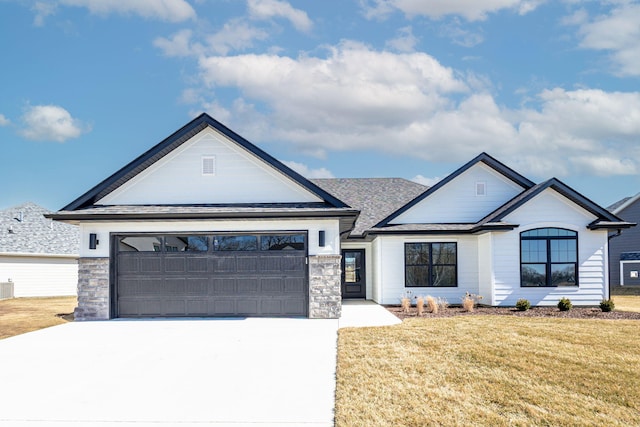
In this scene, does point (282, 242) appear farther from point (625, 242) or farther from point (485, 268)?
point (625, 242)

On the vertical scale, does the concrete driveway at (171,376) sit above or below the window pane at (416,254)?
below

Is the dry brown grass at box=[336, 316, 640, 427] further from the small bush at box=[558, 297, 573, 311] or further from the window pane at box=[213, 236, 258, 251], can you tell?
the window pane at box=[213, 236, 258, 251]

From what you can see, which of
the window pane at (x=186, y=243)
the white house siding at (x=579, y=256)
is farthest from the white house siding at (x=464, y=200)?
the window pane at (x=186, y=243)

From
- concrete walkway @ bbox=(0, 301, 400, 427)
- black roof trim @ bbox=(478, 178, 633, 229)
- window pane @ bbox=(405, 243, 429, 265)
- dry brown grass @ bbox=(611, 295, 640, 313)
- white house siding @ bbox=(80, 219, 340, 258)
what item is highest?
black roof trim @ bbox=(478, 178, 633, 229)

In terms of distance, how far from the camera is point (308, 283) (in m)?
14.4

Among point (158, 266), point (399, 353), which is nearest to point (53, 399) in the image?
point (399, 353)

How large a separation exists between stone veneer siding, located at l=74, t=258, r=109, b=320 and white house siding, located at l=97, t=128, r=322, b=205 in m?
1.91

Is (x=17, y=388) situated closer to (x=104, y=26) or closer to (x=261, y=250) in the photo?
(x=261, y=250)

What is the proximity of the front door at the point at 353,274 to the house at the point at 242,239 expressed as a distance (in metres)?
5.52

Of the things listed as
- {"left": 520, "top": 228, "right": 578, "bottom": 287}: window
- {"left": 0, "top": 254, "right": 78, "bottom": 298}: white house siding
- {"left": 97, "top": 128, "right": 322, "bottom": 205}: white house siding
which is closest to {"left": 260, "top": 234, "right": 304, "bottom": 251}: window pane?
{"left": 97, "top": 128, "right": 322, "bottom": 205}: white house siding

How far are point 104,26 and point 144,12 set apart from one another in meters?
2.02

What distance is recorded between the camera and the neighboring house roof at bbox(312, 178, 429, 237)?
72.2 feet

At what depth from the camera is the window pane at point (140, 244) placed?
1478cm

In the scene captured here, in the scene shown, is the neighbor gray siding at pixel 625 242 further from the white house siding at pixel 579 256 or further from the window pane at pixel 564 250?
the window pane at pixel 564 250
